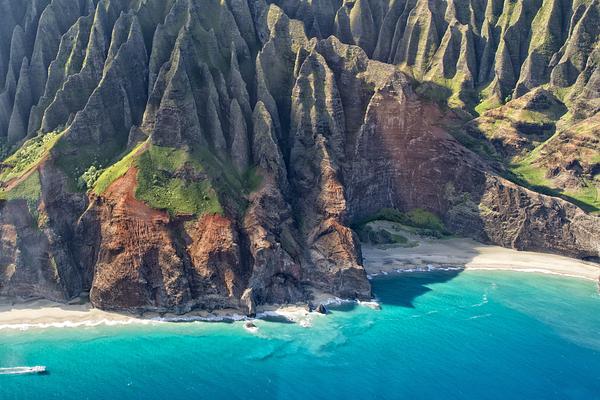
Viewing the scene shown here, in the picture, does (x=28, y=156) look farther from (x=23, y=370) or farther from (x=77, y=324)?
(x=23, y=370)

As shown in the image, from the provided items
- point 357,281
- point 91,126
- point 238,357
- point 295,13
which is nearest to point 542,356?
point 357,281

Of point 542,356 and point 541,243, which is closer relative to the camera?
point 542,356

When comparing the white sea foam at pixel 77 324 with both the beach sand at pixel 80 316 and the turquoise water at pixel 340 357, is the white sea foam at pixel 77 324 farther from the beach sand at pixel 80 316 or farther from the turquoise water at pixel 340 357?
the turquoise water at pixel 340 357

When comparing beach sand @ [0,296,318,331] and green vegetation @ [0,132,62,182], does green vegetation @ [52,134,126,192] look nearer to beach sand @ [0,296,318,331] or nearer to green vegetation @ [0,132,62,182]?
green vegetation @ [0,132,62,182]

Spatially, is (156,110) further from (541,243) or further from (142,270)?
(541,243)

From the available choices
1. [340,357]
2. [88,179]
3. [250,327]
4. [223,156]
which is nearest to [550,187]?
[340,357]

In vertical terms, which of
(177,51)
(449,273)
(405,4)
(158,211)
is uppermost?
(405,4)

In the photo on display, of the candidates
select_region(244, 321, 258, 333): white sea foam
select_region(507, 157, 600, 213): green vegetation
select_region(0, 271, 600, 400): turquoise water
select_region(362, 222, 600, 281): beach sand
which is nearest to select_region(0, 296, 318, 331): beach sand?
select_region(0, 271, 600, 400): turquoise water

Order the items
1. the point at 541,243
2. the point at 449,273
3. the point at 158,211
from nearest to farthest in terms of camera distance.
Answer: the point at 158,211 → the point at 449,273 → the point at 541,243
